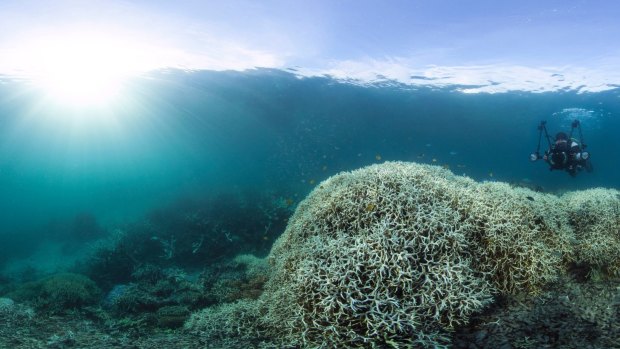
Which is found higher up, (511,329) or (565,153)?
(565,153)

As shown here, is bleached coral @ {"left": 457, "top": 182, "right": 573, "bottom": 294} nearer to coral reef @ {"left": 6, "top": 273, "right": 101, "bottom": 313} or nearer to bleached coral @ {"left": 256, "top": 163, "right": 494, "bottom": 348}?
bleached coral @ {"left": 256, "top": 163, "right": 494, "bottom": 348}

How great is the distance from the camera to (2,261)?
66.4ft

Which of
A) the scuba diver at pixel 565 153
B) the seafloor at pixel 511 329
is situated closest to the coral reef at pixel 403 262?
the seafloor at pixel 511 329

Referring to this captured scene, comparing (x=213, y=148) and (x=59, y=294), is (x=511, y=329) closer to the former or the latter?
(x=59, y=294)

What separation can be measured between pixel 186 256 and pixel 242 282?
6.71 m

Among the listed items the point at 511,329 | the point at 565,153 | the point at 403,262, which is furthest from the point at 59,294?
the point at 565,153

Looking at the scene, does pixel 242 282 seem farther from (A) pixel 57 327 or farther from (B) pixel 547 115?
(B) pixel 547 115

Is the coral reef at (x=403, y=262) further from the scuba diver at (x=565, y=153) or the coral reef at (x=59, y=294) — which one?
the scuba diver at (x=565, y=153)

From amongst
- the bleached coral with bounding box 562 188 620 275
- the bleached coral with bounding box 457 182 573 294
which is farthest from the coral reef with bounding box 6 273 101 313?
the bleached coral with bounding box 562 188 620 275

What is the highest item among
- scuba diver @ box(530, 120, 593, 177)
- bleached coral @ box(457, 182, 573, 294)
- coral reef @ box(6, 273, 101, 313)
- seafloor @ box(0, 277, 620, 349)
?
scuba diver @ box(530, 120, 593, 177)

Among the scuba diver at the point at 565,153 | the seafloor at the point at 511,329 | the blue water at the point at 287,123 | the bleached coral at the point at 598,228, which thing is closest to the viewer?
the seafloor at the point at 511,329

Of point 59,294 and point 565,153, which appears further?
point 565,153

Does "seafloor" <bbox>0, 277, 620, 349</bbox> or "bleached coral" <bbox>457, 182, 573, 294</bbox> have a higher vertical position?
"bleached coral" <bbox>457, 182, 573, 294</bbox>

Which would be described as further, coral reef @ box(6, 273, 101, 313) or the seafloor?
coral reef @ box(6, 273, 101, 313)
